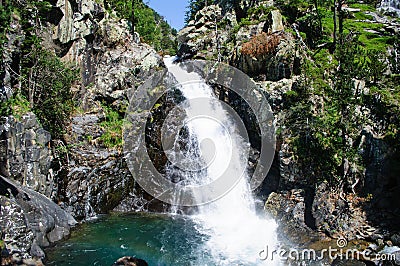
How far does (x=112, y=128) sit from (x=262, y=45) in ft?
34.7

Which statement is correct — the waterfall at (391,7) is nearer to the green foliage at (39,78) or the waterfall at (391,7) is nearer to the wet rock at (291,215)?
the wet rock at (291,215)

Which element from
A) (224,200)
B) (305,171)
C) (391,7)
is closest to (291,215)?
(305,171)

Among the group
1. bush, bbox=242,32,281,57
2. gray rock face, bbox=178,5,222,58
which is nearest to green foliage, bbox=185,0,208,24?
gray rock face, bbox=178,5,222,58

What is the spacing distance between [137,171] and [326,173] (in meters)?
9.70

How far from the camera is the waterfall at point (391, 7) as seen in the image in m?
26.9

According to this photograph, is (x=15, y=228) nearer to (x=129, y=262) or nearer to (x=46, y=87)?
(x=129, y=262)

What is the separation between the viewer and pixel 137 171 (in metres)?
17.3

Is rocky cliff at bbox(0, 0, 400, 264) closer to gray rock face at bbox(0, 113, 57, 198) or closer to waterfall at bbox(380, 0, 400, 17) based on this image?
gray rock face at bbox(0, 113, 57, 198)

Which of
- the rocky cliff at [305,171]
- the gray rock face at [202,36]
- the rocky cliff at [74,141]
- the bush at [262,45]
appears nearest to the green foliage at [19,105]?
the rocky cliff at [74,141]

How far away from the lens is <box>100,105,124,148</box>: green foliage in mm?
17719

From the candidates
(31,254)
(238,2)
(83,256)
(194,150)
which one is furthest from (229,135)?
(238,2)

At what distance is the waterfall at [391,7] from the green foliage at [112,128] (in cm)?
2439

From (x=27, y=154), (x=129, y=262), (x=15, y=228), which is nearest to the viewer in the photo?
(x=129, y=262)

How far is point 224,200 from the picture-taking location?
17.2 metres
